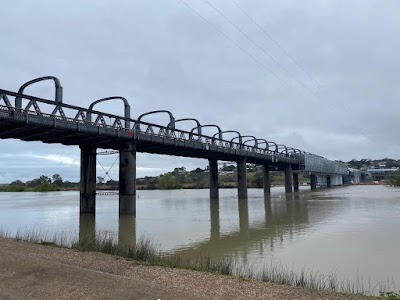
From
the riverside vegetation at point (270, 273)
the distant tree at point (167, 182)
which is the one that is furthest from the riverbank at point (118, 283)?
the distant tree at point (167, 182)

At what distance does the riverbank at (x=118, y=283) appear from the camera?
28.8ft

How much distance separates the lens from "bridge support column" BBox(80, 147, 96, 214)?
47.0m

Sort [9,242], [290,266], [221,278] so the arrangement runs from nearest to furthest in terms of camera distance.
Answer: [221,278] < [290,266] < [9,242]

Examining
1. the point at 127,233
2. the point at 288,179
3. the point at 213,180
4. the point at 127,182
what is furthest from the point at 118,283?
the point at 288,179

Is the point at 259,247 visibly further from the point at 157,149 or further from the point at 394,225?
the point at 157,149

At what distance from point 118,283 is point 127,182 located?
36.9 meters

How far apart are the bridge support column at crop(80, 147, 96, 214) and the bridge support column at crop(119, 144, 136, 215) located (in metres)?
3.88

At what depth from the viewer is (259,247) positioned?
69.6ft

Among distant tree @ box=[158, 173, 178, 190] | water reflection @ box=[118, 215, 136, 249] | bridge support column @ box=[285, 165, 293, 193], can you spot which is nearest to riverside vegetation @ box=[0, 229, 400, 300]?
water reflection @ box=[118, 215, 136, 249]

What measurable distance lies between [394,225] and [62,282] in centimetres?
2680

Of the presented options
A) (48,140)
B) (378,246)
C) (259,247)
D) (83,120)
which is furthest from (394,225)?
(48,140)

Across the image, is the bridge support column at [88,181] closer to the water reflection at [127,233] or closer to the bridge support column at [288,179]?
the water reflection at [127,233]

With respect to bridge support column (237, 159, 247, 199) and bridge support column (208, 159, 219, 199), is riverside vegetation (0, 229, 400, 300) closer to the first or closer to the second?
bridge support column (237, 159, 247, 199)

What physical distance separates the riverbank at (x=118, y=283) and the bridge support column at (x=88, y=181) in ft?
115
